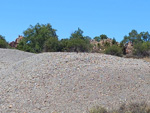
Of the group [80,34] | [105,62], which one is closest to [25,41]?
[80,34]

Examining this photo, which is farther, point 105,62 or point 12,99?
point 105,62

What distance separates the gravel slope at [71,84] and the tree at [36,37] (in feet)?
108

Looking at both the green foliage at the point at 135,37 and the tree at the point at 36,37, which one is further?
the green foliage at the point at 135,37

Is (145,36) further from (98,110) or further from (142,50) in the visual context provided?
(98,110)

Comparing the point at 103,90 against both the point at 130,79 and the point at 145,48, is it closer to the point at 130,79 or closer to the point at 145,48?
the point at 130,79

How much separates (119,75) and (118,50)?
2820cm

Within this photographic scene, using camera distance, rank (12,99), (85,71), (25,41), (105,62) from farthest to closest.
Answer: (25,41) → (105,62) → (85,71) → (12,99)

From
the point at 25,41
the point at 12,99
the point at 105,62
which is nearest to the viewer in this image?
the point at 12,99

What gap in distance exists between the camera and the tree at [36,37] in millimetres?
47156

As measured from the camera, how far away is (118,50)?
39.3 meters

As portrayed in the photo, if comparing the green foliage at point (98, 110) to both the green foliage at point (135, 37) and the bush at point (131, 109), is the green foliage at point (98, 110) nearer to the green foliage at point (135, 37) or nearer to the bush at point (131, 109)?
the bush at point (131, 109)

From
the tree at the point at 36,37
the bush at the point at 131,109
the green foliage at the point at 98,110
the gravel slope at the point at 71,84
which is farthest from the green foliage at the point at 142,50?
the green foliage at the point at 98,110

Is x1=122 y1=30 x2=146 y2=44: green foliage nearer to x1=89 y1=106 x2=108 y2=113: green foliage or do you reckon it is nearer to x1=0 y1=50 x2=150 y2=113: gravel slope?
x1=0 y1=50 x2=150 y2=113: gravel slope

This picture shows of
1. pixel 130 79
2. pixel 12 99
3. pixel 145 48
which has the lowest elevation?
pixel 12 99
